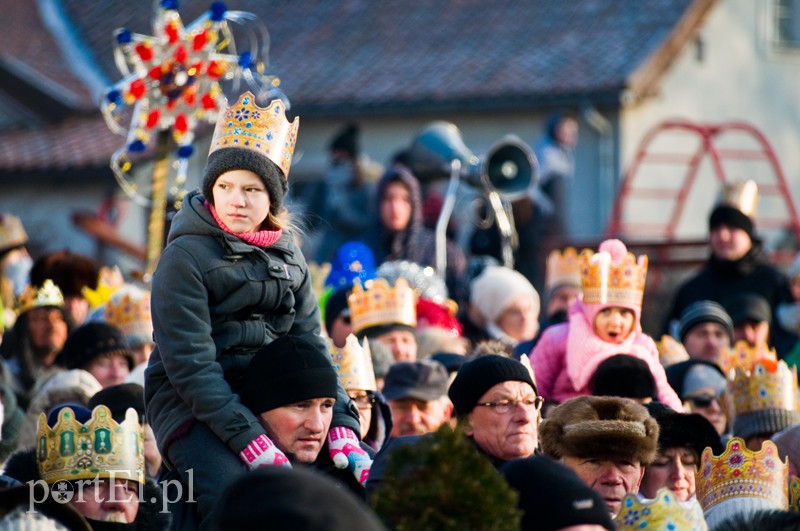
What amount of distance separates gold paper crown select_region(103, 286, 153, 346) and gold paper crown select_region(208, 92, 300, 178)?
11.8 feet

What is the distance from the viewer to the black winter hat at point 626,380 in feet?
27.8

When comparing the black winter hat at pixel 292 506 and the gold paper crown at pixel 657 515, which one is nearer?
the black winter hat at pixel 292 506

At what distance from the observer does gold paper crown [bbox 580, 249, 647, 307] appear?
904cm

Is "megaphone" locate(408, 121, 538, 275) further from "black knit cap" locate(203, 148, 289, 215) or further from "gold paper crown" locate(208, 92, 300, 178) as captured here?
"black knit cap" locate(203, 148, 289, 215)

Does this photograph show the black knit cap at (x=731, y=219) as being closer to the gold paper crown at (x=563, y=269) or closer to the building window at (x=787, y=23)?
the gold paper crown at (x=563, y=269)

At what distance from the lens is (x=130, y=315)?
10.4m

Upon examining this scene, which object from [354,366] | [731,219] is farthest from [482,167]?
[354,366]

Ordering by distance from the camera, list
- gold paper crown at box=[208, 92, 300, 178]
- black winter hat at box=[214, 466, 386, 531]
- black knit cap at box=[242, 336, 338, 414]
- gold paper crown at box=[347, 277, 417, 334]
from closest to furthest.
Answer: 1. black winter hat at box=[214, 466, 386, 531]
2. black knit cap at box=[242, 336, 338, 414]
3. gold paper crown at box=[208, 92, 300, 178]
4. gold paper crown at box=[347, 277, 417, 334]

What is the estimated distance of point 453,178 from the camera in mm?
14266

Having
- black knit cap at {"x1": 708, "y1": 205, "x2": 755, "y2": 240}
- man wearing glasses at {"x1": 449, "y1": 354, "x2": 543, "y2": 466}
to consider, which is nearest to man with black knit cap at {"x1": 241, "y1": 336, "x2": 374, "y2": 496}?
man wearing glasses at {"x1": 449, "y1": 354, "x2": 543, "y2": 466}

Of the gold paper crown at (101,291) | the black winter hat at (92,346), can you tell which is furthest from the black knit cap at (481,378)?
the gold paper crown at (101,291)

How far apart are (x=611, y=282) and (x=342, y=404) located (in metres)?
2.64

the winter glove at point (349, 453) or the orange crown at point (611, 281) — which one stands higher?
the orange crown at point (611, 281)

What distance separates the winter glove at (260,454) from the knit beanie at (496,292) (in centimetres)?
551
